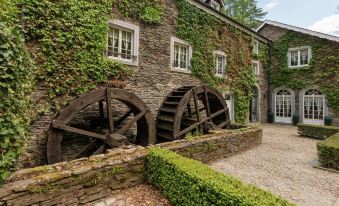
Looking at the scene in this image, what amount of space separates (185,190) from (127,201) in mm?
1050

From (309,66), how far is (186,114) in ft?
33.2

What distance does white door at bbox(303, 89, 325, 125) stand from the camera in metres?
13.2

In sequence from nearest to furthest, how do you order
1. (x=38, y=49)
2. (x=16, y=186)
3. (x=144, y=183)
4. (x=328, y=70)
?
(x=16, y=186) < (x=144, y=183) < (x=38, y=49) < (x=328, y=70)

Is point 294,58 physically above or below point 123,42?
above

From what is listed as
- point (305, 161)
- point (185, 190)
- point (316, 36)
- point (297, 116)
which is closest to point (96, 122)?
point (185, 190)

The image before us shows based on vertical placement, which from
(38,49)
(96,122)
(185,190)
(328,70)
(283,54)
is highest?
(283,54)

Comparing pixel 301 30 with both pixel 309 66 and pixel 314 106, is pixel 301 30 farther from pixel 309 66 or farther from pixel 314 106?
pixel 314 106

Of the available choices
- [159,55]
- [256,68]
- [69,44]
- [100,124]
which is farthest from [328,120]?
[69,44]

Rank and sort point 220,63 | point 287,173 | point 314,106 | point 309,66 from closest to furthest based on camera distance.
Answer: point 287,173, point 220,63, point 314,106, point 309,66

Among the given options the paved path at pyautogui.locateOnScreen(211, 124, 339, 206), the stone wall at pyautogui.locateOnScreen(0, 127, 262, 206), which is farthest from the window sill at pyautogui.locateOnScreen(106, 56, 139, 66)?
the paved path at pyautogui.locateOnScreen(211, 124, 339, 206)

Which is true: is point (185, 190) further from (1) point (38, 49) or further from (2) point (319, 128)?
(2) point (319, 128)

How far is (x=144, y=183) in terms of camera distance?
4.09 m

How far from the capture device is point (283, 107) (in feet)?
48.3

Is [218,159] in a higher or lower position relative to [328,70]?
lower
